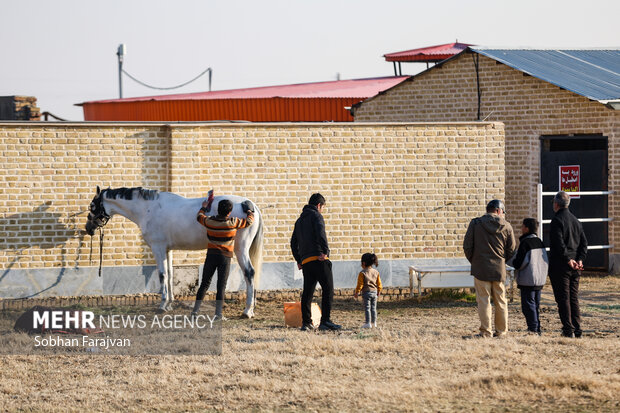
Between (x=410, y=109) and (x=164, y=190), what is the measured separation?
687cm

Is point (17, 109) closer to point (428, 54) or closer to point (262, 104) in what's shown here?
point (262, 104)

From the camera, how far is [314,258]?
40.0 ft

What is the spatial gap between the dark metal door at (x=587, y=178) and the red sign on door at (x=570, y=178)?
0.18 feet

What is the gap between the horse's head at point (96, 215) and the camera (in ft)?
46.6

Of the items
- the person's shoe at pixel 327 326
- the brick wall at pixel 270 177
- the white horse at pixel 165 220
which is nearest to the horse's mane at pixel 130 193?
the white horse at pixel 165 220

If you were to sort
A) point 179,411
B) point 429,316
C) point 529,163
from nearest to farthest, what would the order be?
point 179,411 < point 429,316 < point 529,163

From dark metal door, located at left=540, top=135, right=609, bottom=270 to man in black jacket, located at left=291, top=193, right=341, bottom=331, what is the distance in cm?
735

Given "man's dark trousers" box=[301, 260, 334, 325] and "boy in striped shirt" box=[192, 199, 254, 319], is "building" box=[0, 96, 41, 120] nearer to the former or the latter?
"boy in striped shirt" box=[192, 199, 254, 319]

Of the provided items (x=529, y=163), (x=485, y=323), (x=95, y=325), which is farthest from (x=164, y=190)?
(x=529, y=163)

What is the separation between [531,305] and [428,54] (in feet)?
67.9

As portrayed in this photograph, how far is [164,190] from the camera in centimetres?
1518

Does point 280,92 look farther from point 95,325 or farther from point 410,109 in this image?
point 95,325

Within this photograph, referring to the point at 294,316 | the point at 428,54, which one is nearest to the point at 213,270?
the point at 294,316

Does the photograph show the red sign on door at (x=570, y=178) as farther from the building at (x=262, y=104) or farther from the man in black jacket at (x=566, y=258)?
the building at (x=262, y=104)
